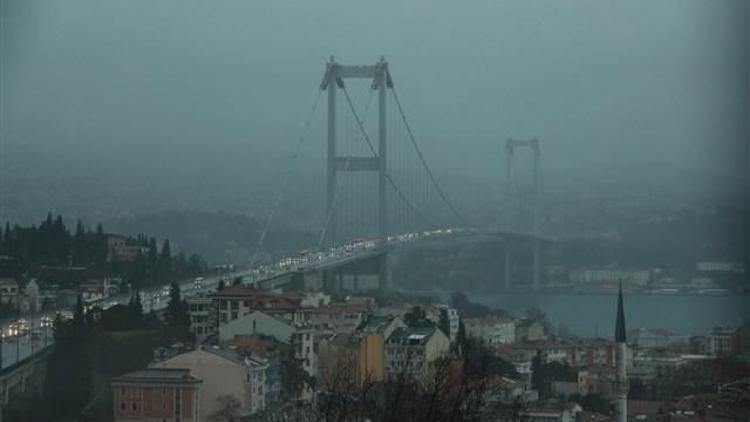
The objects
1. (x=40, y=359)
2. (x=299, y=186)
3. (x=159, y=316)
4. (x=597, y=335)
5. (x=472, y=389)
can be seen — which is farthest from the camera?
(x=299, y=186)

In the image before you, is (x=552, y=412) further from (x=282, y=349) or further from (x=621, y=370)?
(x=282, y=349)

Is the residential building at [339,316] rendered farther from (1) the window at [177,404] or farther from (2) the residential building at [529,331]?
(1) the window at [177,404]

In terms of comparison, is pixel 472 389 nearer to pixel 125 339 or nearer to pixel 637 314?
pixel 125 339

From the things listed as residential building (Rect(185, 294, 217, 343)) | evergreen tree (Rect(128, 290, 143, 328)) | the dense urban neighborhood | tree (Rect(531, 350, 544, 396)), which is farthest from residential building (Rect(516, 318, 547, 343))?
evergreen tree (Rect(128, 290, 143, 328))

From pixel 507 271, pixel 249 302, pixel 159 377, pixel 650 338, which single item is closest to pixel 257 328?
pixel 249 302

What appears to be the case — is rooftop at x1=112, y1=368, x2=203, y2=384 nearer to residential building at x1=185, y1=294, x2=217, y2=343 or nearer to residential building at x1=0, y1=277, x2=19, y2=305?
residential building at x1=185, y1=294, x2=217, y2=343

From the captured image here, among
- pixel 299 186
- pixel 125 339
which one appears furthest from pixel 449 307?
pixel 125 339
